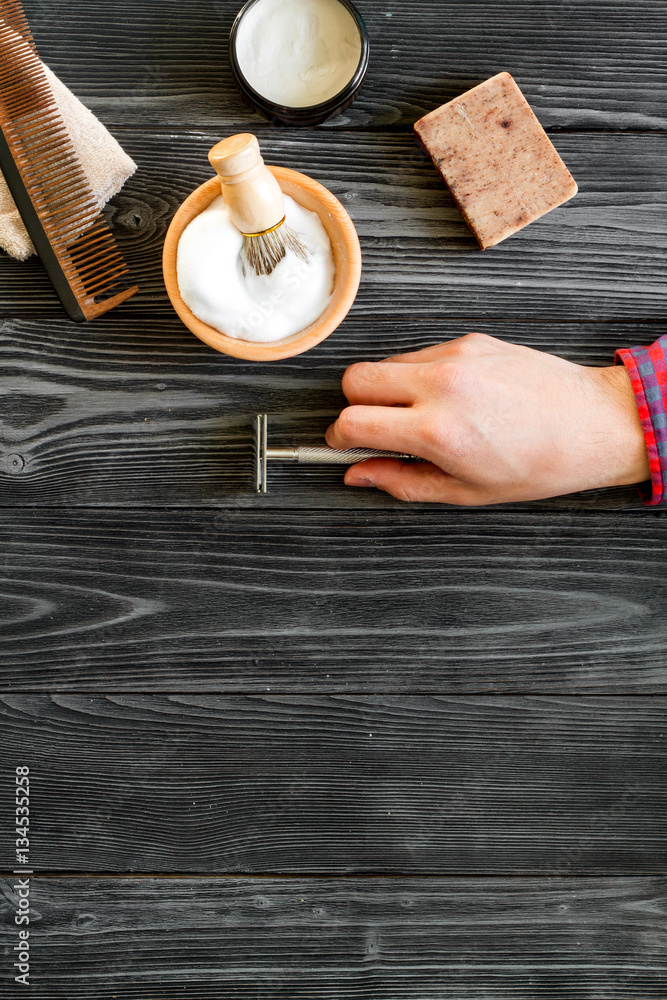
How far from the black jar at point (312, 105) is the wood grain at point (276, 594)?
0.43 metres

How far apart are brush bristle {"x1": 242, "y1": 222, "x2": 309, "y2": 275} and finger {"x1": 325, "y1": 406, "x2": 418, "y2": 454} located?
0.16 metres

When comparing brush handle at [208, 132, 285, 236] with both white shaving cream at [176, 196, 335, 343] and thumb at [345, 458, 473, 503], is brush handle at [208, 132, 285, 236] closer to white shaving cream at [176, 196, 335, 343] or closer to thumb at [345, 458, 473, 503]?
white shaving cream at [176, 196, 335, 343]

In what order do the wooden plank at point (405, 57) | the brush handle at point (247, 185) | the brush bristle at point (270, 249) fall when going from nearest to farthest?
the brush handle at point (247, 185), the brush bristle at point (270, 249), the wooden plank at point (405, 57)

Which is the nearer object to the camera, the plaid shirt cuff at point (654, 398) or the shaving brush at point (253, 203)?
the shaving brush at point (253, 203)

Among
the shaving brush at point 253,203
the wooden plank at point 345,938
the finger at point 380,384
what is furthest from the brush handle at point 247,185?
the wooden plank at point 345,938

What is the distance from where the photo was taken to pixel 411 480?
704 mm

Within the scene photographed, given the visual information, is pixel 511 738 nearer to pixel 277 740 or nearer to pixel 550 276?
pixel 277 740

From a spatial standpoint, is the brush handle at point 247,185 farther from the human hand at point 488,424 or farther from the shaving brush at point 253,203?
the human hand at point 488,424

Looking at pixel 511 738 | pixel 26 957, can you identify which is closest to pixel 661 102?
pixel 511 738

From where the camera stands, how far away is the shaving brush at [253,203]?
0.50 m

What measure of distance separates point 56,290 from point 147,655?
16.3 inches

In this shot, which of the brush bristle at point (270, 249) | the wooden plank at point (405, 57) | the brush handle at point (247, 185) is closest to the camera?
the brush handle at point (247, 185)

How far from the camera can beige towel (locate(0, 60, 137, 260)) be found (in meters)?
0.71

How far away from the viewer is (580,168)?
0.75 m
